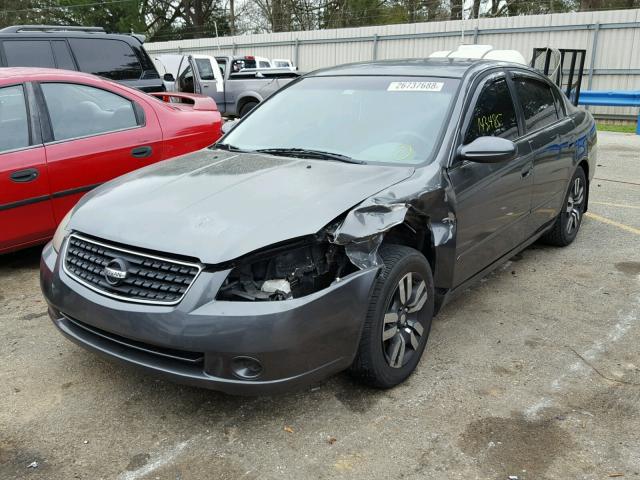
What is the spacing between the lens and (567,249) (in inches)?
217

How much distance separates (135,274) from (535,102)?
3.43 meters

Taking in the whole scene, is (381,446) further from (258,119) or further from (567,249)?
(567,249)

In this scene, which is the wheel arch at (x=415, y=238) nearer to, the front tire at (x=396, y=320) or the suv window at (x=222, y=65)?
the front tire at (x=396, y=320)

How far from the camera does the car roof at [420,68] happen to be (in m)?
3.92

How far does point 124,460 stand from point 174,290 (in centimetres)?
76

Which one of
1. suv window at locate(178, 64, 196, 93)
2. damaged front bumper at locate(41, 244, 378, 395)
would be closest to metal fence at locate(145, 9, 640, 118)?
suv window at locate(178, 64, 196, 93)

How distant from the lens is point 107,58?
27.0 ft

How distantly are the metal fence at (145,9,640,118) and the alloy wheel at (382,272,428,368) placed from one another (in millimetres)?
16028

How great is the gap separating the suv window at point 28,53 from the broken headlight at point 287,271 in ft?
20.7

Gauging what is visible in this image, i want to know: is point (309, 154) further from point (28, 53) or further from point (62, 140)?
point (28, 53)

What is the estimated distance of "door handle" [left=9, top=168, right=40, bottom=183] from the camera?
14.4ft

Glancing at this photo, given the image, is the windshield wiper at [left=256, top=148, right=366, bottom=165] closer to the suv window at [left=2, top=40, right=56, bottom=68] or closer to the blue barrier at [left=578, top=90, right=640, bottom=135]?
the suv window at [left=2, top=40, right=56, bottom=68]

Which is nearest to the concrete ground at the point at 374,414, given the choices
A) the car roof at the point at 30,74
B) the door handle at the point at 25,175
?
the door handle at the point at 25,175

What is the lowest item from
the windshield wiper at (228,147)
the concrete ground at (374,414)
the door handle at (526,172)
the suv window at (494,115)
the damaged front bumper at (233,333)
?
the concrete ground at (374,414)
